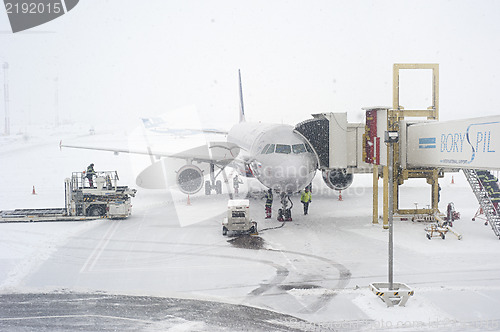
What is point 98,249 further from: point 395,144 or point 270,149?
point 395,144

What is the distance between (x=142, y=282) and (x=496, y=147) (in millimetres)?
11208

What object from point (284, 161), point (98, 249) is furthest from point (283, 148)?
point (98, 249)

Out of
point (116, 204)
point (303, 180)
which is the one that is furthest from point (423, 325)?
point (116, 204)

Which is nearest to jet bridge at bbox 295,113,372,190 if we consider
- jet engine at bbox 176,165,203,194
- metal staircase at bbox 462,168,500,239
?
metal staircase at bbox 462,168,500,239

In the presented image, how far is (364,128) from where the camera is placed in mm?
21031

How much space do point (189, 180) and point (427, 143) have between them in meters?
14.3

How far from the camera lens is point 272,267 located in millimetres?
13633

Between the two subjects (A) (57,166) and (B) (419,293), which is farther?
(A) (57,166)

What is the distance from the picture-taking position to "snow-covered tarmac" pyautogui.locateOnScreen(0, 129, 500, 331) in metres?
9.95

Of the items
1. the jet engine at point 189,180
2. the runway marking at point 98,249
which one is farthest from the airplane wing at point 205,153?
the runway marking at point 98,249

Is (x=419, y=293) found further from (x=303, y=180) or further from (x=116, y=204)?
(x=116, y=204)

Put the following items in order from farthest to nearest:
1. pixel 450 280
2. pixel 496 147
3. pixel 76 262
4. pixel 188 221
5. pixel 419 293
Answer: pixel 188 221
pixel 76 262
pixel 496 147
pixel 450 280
pixel 419 293

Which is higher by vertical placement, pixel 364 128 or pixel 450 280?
pixel 364 128

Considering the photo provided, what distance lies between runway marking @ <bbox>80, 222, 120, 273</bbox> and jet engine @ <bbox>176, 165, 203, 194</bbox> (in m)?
6.75
